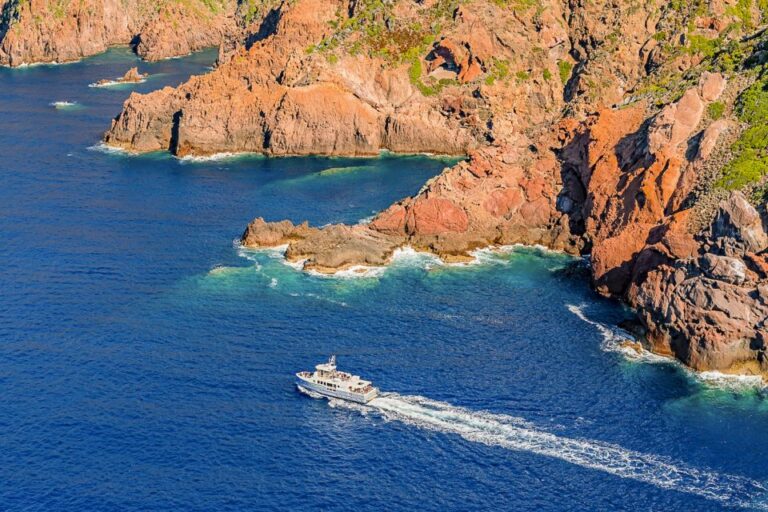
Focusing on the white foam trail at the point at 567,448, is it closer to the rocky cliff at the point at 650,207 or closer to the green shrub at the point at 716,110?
the rocky cliff at the point at 650,207

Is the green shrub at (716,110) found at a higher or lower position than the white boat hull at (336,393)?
higher

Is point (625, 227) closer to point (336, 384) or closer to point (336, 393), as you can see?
point (336, 384)

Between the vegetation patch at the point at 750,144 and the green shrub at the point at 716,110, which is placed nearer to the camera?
the vegetation patch at the point at 750,144

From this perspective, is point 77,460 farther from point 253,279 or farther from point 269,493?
point 253,279

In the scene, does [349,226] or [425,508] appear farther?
[349,226]

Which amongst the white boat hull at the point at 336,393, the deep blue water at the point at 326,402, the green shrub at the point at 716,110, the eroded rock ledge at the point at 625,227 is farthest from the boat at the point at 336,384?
the green shrub at the point at 716,110

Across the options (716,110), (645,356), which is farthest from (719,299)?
(716,110)

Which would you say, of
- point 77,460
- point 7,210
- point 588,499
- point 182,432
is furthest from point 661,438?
point 7,210
